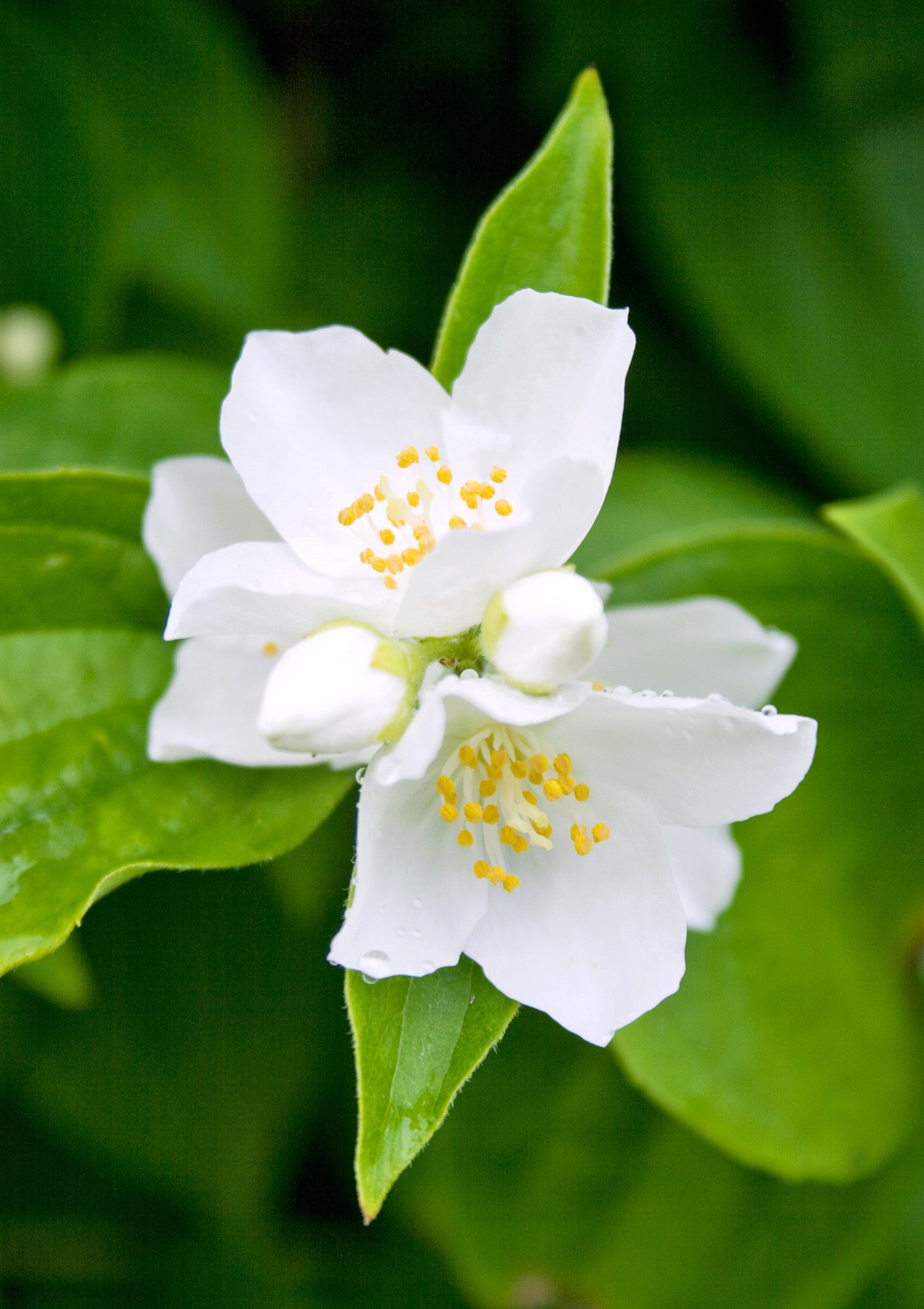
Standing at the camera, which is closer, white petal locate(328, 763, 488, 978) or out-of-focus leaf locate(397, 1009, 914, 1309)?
white petal locate(328, 763, 488, 978)

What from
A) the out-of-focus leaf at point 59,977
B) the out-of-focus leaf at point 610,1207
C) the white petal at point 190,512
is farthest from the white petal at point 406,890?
the out-of-focus leaf at point 610,1207

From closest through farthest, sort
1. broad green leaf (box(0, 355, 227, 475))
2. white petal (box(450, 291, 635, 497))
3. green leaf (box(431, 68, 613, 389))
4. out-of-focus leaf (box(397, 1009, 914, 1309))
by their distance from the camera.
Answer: white petal (box(450, 291, 635, 497)), green leaf (box(431, 68, 613, 389)), broad green leaf (box(0, 355, 227, 475)), out-of-focus leaf (box(397, 1009, 914, 1309))

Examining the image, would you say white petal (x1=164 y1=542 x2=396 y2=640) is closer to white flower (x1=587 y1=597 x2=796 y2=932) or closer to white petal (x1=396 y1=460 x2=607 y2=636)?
white petal (x1=396 y1=460 x2=607 y2=636)

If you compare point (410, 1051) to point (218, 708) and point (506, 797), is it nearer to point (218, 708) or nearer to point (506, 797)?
point (506, 797)

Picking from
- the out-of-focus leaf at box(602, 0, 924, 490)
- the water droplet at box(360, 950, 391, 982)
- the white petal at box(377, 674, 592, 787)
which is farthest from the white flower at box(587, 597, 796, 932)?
the out-of-focus leaf at box(602, 0, 924, 490)

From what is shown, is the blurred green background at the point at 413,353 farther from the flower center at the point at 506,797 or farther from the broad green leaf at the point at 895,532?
the flower center at the point at 506,797
